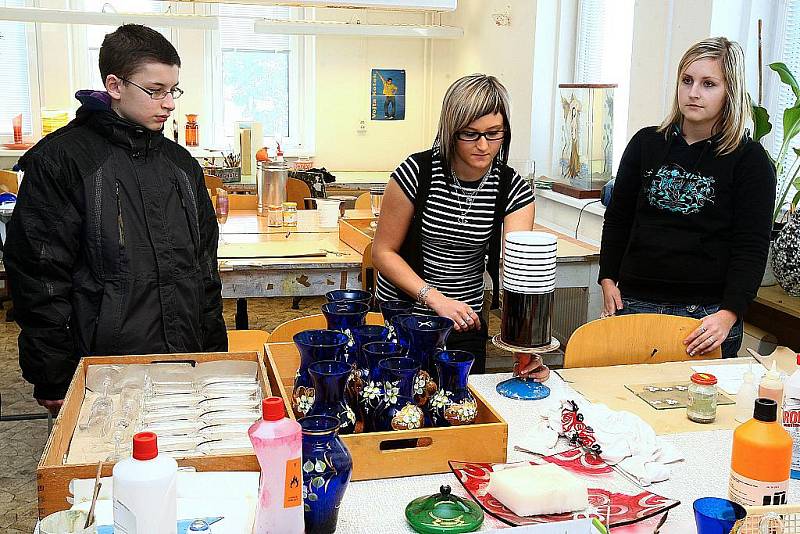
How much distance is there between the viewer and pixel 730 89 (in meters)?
2.43

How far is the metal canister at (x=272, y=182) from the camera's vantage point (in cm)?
447

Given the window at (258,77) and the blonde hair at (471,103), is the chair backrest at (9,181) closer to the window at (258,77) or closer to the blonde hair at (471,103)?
the window at (258,77)

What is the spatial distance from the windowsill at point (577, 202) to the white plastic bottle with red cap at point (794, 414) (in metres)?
2.88

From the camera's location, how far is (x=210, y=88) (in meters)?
7.57

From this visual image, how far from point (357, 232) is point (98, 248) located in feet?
6.06

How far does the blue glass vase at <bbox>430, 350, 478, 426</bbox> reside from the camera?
1.64 m

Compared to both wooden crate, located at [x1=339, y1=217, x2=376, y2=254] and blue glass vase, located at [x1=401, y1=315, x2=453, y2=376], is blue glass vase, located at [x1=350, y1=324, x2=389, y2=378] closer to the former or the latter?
blue glass vase, located at [x1=401, y1=315, x2=453, y2=376]

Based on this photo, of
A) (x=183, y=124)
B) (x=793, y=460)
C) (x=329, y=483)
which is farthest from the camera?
(x=183, y=124)

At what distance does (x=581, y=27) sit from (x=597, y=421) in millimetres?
4217

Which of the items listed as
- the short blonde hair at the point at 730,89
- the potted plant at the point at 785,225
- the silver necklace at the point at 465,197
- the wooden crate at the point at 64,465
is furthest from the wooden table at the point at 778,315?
the wooden crate at the point at 64,465

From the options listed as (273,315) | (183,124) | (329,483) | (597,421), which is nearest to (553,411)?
(597,421)

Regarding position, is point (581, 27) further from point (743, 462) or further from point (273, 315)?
point (743, 462)

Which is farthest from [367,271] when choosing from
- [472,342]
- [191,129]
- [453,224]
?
[191,129]

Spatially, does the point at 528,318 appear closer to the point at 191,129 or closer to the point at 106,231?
the point at 106,231
